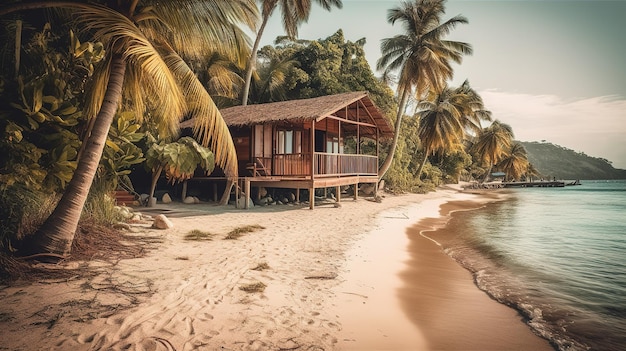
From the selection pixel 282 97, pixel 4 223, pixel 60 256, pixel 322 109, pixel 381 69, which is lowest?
pixel 60 256

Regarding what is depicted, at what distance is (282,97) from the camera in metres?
21.7

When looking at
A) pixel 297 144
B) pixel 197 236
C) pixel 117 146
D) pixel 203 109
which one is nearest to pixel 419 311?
pixel 203 109

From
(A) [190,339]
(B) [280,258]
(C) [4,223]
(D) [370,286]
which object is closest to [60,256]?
(C) [4,223]

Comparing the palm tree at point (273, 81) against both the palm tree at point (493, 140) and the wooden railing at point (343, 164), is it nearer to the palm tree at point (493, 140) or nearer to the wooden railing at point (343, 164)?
the wooden railing at point (343, 164)

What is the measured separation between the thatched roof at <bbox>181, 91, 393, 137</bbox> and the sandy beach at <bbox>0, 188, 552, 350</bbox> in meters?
6.47

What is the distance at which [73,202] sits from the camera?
14.4 feet

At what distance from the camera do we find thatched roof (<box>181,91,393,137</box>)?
38.4 ft

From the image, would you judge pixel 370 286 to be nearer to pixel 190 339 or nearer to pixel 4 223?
pixel 190 339

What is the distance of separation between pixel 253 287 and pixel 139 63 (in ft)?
12.0

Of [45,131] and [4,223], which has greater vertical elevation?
[45,131]

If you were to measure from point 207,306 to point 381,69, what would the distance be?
69.4 ft

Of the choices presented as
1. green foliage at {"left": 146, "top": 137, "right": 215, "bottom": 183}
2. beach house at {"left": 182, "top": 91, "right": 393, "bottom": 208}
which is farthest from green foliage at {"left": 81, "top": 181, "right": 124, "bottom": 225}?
beach house at {"left": 182, "top": 91, "right": 393, "bottom": 208}

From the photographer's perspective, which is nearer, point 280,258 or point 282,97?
point 280,258

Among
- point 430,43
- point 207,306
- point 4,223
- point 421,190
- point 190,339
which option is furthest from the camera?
point 421,190
